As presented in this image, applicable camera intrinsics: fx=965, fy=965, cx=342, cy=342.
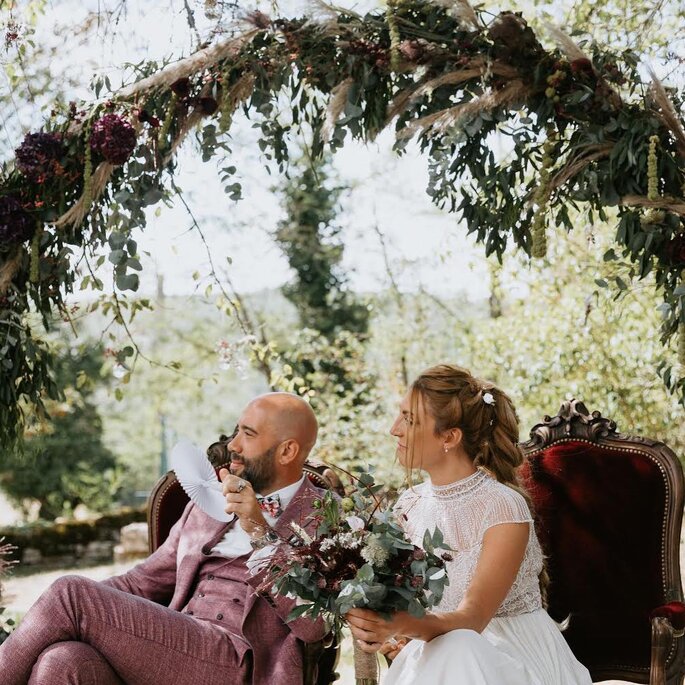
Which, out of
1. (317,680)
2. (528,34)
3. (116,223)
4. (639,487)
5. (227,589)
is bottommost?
(317,680)

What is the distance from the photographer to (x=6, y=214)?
325 cm

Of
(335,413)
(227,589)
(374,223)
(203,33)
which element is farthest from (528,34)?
(374,223)

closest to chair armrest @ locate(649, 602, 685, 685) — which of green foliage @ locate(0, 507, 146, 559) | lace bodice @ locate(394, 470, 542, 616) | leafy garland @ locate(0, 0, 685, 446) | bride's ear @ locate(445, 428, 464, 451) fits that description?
lace bodice @ locate(394, 470, 542, 616)

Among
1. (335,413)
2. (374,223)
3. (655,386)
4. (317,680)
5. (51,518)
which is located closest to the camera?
(317,680)

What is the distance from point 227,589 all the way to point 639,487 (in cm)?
139

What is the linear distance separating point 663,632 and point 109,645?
1618 mm

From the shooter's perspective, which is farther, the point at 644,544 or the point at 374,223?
the point at 374,223

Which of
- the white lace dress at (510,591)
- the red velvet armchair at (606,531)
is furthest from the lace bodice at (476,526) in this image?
the red velvet armchair at (606,531)

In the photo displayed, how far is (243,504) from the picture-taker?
2.91 meters

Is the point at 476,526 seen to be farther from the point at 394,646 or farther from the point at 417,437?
the point at 394,646

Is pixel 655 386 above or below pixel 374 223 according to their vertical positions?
below

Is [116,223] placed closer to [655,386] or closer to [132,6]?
[132,6]

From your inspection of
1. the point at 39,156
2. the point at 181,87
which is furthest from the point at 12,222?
the point at 181,87

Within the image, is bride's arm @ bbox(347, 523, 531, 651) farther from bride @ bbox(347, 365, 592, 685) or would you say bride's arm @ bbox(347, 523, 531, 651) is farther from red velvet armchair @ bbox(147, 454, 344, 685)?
red velvet armchair @ bbox(147, 454, 344, 685)
